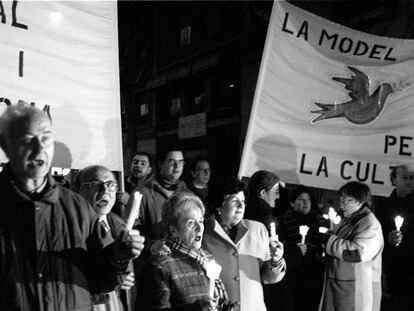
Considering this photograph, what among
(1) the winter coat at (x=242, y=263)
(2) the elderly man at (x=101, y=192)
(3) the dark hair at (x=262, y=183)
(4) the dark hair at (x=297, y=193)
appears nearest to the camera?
(2) the elderly man at (x=101, y=192)

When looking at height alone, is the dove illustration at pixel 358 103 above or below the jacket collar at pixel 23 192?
above

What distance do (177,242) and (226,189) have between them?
87 centimetres

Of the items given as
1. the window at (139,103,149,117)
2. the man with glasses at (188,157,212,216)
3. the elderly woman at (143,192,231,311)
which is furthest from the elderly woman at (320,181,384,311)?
the window at (139,103,149,117)

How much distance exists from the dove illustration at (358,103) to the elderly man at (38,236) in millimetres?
3813

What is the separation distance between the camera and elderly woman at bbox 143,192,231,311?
2855 millimetres

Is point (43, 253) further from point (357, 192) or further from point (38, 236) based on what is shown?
point (357, 192)

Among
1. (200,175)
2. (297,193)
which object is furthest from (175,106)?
(200,175)

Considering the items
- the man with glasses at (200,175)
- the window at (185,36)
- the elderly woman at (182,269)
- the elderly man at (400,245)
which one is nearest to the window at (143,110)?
the window at (185,36)

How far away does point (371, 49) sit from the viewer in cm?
598

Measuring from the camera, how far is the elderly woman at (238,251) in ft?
12.1

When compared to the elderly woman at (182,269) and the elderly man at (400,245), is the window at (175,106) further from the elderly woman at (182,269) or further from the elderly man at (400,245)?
the elderly woman at (182,269)

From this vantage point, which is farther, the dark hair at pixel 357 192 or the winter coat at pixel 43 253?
the dark hair at pixel 357 192

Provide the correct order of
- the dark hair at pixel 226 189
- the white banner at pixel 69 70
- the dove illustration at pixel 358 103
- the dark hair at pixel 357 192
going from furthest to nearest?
the dove illustration at pixel 358 103
the dark hair at pixel 357 192
the white banner at pixel 69 70
the dark hair at pixel 226 189

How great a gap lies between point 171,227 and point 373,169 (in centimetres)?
313
